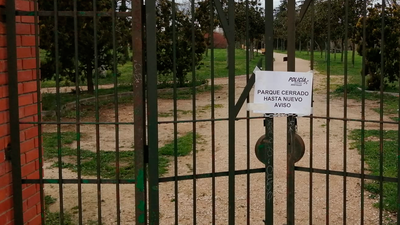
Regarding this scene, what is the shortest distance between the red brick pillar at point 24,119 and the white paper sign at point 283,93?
170 centimetres

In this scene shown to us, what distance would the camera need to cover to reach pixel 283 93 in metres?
3.55

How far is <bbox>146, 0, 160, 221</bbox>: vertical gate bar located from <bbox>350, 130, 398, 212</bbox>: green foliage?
328cm

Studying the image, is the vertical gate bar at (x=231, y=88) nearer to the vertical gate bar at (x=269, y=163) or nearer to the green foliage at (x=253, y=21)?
the green foliage at (x=253, y=21)

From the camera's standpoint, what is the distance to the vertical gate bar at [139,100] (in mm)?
3389

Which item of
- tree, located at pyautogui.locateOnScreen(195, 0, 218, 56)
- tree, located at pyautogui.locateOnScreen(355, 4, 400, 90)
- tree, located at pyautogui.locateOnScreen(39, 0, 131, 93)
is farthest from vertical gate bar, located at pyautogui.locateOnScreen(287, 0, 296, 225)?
tree, located at pyautogui.locateOnScreen(355, 4, 400, 90)

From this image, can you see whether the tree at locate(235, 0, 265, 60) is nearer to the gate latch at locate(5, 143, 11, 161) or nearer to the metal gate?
the metal gate

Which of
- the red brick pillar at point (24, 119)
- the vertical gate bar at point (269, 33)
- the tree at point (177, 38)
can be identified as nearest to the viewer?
the red brick pillar at point (24, 119)

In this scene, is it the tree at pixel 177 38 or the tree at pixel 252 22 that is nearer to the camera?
the tree at pixel 252 22

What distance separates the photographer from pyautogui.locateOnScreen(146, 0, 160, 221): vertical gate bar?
133 inches

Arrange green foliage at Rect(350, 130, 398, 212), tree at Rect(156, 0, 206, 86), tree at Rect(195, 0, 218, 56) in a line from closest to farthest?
1. tree at Rect(195, 0, 218, 56)
2. green foliage at Rect(350, 130, 398, 212)
3. tree at Rect(156, 0, 206, 86)

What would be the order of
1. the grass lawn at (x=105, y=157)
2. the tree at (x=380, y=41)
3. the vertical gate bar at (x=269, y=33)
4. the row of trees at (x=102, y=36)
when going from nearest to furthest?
the vertical gate bar at (x=269, y=33), the grass lawn at (x=105, y=157), the row of trees at (x=102, y=36), the tree at (x=380, y=41)

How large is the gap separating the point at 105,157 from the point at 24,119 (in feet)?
15.2

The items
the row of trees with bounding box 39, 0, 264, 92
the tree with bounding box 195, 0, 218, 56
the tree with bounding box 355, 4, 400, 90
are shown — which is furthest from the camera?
the tree with bounding box 355, 4, 400, 90

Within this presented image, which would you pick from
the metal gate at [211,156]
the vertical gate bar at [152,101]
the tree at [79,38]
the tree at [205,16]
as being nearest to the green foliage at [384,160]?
the metal gate at [211,156]
